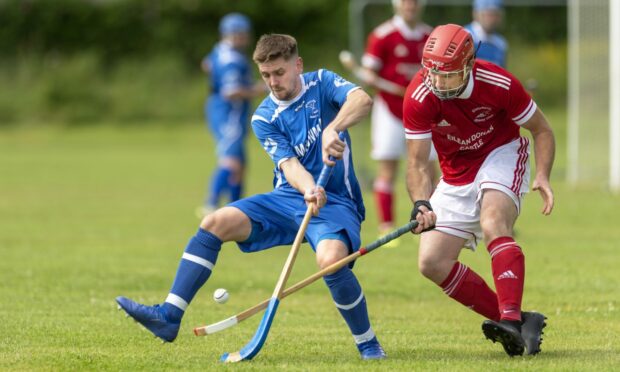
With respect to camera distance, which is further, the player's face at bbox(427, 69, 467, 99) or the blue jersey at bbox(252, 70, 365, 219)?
the blue jersey at bbox(252, 70, 365, 219)

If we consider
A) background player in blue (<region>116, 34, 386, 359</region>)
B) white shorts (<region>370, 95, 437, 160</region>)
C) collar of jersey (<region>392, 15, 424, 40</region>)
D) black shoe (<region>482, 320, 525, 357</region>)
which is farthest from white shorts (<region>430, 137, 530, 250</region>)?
collar of jersey (<region>392, 15, 424, 40</region>)

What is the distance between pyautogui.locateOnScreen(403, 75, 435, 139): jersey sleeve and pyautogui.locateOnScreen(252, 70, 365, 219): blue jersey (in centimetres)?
30

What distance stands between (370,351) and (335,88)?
54.4 inches

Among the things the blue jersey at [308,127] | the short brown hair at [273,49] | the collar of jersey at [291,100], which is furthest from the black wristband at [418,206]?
the short brown hair at [273,49]

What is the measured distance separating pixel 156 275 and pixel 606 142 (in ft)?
30.4

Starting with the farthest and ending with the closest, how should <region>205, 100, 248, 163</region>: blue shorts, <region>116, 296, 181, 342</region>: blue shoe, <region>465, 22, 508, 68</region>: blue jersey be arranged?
<region>205, 100, 248, 163</region>: blue shorts → <region>465, 22, 508, 68</region>: blue jersey → <region>116, 296, 181, 342</region>: blue shoe

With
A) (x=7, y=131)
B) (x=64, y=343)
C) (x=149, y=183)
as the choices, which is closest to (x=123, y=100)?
(x=7, y=131)

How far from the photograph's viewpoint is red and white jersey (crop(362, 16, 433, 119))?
12250mm

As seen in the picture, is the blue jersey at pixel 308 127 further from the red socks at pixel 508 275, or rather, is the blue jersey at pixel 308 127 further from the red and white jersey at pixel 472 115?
the red socks at pixel 508 275

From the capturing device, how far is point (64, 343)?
21.0 ft

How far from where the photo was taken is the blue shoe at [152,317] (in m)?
5.87

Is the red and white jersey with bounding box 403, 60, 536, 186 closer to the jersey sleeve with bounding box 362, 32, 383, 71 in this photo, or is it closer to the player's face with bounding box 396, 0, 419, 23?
the player's face with bounding box 396, 0, 419, 23

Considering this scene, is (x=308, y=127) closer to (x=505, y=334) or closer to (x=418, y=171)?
(x=418, y=171)

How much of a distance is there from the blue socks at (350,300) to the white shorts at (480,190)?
2.45 ft
